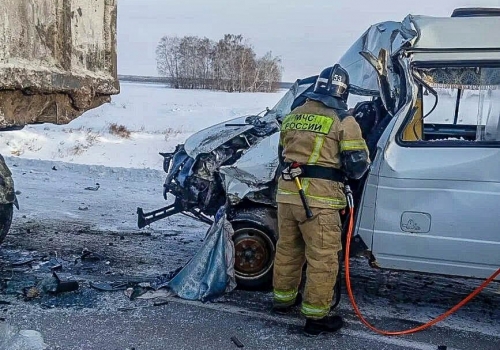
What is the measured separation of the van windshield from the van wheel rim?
1.64m

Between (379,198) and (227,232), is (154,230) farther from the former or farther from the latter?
(379,198)

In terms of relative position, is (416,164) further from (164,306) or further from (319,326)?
(164,306)

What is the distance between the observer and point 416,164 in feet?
14.3

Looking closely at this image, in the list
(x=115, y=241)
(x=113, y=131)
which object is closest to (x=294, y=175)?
(x=115, y=241)

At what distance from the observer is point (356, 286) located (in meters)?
5.26

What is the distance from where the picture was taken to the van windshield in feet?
14.8

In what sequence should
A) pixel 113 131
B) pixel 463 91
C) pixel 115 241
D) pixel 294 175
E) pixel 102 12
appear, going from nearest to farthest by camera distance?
pixel 102 12, pixel 294 175, pixel 463 91, pixel 115 241, pixel 113 131

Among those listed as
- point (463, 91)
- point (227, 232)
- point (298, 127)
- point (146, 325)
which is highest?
point (463, 91)

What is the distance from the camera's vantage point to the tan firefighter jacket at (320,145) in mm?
4211

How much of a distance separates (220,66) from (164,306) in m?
41.8

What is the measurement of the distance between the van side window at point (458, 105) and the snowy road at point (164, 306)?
133 centimetres

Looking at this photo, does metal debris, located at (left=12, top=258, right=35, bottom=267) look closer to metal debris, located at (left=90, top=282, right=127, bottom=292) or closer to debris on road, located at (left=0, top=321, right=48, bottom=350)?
metal debris, located at (left=90, top=282, right=127, bottom=292)

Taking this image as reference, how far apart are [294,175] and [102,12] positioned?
1687 mm

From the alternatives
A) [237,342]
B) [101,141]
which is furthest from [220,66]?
[237,342]
